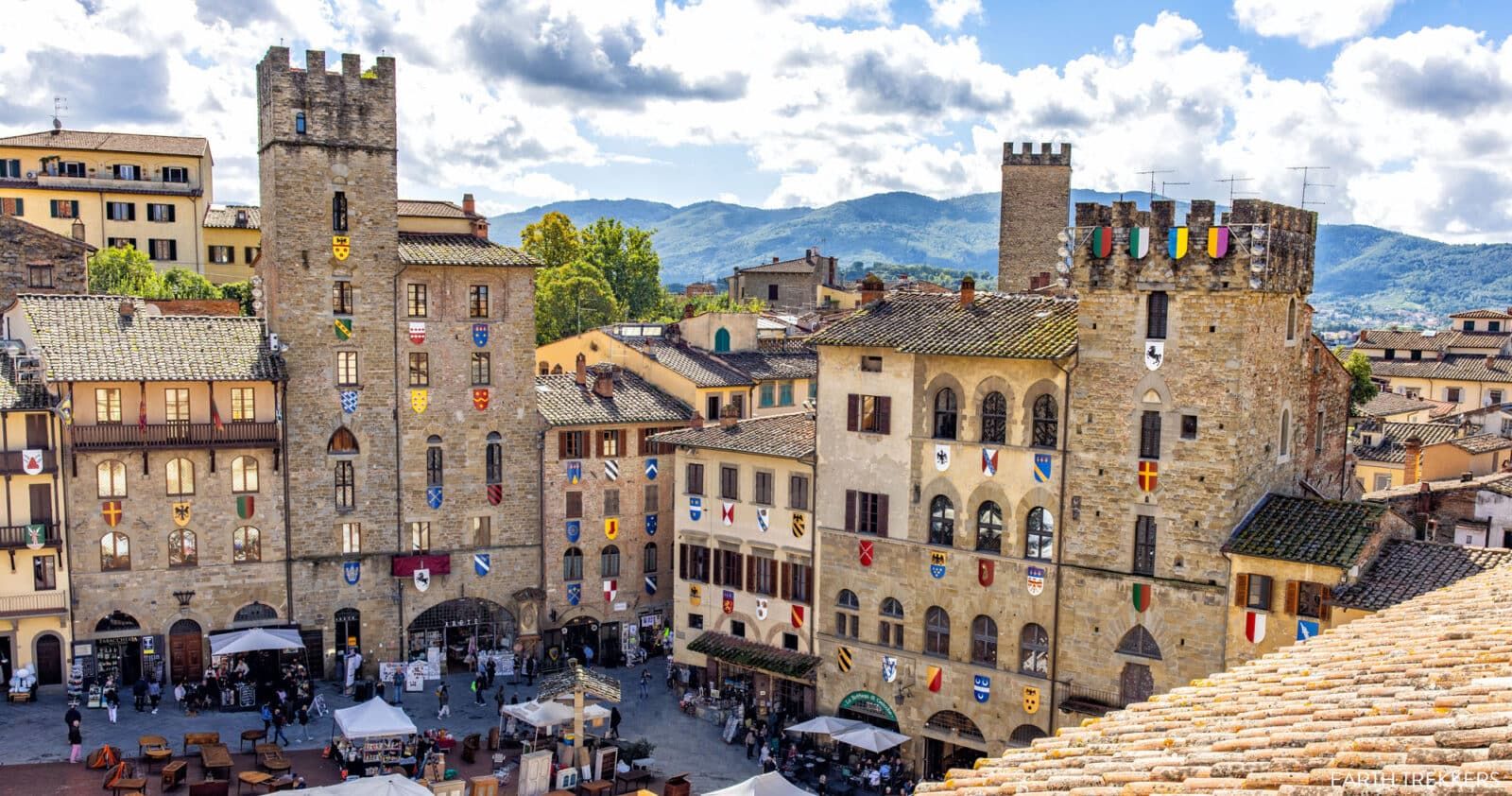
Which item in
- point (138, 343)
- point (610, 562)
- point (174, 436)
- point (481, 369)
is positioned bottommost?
point (610, 562)

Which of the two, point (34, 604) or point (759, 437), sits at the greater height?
point (759, 437)

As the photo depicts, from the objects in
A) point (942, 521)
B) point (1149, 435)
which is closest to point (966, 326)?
point (942, 521)

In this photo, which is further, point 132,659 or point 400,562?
point 400,562

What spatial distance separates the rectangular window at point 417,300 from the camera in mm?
51000

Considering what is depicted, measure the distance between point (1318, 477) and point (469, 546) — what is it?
31528 millimetres

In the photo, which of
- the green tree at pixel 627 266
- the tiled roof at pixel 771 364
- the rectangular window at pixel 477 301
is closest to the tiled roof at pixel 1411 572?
the tiled roof at pixel 771 364

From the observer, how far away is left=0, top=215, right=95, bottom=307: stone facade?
55.6m

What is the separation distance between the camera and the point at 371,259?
50500mm

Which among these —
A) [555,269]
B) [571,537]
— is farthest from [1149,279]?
[555,269]

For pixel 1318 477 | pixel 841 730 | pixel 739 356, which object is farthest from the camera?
pixel 739 356

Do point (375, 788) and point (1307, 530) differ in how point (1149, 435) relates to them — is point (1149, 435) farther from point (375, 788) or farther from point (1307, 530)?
point (375, 788)

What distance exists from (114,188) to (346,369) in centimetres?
4428

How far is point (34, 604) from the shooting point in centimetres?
4553

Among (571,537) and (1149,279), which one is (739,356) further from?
(1149,279)
